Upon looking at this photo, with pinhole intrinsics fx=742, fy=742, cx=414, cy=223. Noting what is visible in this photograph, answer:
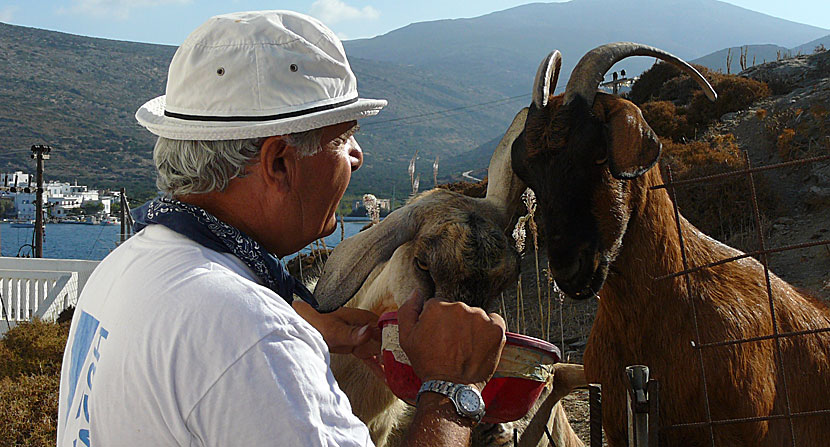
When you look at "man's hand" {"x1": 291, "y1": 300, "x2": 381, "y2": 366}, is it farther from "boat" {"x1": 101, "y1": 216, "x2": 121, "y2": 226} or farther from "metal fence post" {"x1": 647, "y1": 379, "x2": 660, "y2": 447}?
"boat" {"x1": 101, "y1": 216, "x2": 121, "y2": 226}

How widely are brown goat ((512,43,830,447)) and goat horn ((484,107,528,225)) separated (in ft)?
0.53

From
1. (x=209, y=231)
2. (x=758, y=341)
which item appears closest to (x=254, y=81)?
(x=209, y=231)

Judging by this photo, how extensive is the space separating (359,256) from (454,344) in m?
1.29

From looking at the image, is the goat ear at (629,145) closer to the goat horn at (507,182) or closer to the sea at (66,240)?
the goat horn at (507,182)

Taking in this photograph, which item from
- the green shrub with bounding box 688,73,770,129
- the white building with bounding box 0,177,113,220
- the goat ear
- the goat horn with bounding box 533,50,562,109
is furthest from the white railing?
the white building with bounding box 0,177,113,220

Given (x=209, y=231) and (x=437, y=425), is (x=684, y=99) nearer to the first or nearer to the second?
(x=437, y=425)

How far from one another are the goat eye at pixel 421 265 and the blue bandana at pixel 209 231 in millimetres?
1302

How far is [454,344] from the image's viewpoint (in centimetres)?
176

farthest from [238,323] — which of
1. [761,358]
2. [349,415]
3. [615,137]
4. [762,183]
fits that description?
[762,183]

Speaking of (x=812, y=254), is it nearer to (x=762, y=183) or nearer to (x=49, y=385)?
(x=762, y=183)

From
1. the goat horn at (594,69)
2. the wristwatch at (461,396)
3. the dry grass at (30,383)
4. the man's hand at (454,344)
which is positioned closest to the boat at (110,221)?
the dry grass at (30,383)

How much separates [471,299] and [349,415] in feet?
4.85

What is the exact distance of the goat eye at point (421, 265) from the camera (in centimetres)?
298

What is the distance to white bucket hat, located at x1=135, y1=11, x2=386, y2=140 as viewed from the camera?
5.13 ft
